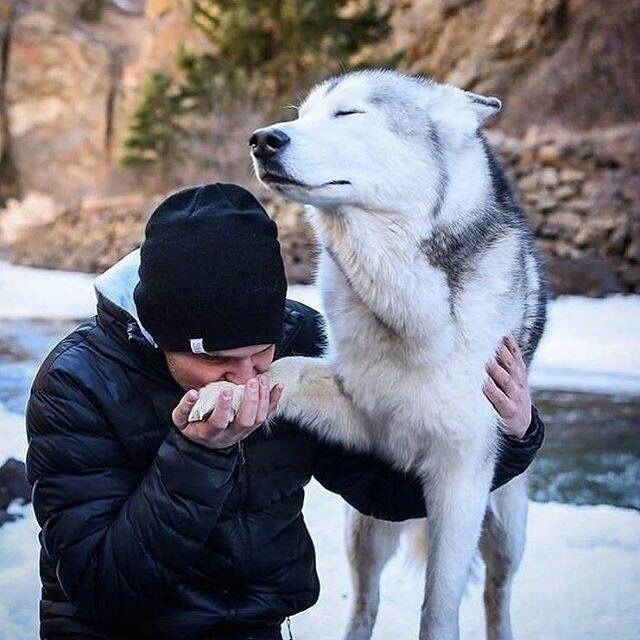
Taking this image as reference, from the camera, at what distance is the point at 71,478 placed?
3.84 feet

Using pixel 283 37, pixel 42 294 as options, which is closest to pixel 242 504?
pixel 42 294

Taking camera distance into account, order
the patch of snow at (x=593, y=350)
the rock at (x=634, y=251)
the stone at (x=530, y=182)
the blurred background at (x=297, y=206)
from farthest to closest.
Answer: the stone at (x=530, y=182) → the rock at (x=634, y=251) → the patch of snow at (x=593, y=350) → the blurred background at (x=297, y=206)

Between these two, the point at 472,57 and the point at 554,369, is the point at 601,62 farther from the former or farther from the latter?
the point at 554,369

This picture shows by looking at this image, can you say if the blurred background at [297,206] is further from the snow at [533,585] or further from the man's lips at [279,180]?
the man's lips at [279,180]

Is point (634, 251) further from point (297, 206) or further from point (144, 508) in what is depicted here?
point (144, 508)

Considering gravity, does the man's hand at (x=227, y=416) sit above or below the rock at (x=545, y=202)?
above

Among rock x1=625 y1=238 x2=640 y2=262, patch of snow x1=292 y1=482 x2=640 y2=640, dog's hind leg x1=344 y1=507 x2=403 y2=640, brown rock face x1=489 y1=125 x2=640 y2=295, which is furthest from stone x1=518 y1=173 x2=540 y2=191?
dog's hind leg x1=344 y1=507 x2=403 y2=640

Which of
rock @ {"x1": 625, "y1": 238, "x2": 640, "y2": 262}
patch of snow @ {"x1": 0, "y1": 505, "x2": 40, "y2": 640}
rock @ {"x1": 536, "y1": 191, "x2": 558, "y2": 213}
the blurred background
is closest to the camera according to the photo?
patch of snow @ {"x1": 0, "y1": 505, "x2": 40, "y2": 640}

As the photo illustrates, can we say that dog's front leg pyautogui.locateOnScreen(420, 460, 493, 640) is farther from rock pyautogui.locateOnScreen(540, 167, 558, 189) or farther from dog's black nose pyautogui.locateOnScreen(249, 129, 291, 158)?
rock pyautogui.locateOnScreen(540, 167, 558, 189)

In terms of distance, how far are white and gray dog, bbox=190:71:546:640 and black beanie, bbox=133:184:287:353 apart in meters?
0.17

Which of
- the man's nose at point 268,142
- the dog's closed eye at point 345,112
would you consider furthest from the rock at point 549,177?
the man's nose at point 268,142

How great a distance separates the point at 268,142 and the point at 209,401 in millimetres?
421

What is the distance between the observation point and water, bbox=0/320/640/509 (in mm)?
2818

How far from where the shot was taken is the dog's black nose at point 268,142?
125 cm
